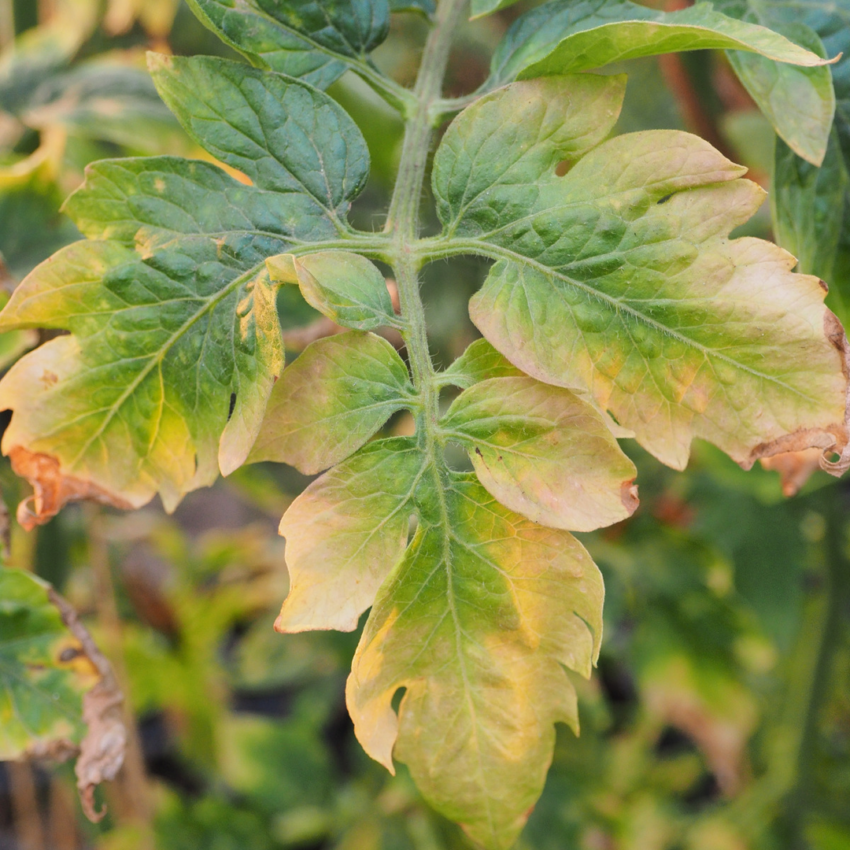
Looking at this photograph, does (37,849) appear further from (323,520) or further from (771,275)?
(771,275)

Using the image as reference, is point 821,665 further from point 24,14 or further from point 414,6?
point 24,14

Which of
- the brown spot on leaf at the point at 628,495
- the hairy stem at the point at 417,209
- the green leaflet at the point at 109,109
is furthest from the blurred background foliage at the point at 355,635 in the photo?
the brown spot on leaf at the point at 628,495

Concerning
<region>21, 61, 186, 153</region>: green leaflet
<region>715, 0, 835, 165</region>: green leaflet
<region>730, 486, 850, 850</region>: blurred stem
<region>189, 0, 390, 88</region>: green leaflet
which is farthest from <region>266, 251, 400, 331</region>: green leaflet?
<region>730, 486, 850, 850</region>: blurred stem

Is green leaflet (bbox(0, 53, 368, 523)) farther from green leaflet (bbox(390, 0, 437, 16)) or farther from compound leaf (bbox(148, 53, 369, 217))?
green leaflet (bbox(390, 0, 437, 16))

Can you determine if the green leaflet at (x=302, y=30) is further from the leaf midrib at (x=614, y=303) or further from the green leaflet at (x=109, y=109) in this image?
→ the green leaflet at (x=109, y=109)

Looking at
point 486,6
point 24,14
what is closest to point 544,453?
point 486,6

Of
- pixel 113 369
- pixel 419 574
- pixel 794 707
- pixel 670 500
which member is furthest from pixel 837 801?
pixel 113 369
